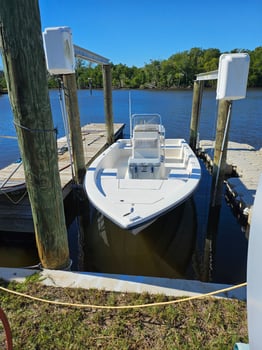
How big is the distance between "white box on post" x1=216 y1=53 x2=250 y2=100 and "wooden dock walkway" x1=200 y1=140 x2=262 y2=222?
1.97 meters

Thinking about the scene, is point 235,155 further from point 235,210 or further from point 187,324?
point 187,324

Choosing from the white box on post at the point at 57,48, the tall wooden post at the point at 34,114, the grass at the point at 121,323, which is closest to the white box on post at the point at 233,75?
the white box on post at the point at 57,48

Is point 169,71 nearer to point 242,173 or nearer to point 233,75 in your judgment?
point 242,173

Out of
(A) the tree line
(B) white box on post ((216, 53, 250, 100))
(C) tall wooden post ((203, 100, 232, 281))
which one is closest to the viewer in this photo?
(B) white box on post ((216, 53, 250, 100))

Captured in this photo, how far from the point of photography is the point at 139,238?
12.5ft

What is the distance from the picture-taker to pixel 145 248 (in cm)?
372

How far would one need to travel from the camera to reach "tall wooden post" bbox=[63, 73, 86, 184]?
15.1 feet

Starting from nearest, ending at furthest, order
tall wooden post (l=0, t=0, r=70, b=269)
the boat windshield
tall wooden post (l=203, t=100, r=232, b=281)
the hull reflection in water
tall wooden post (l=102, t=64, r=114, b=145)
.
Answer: tall wooden post (l=0, t=0, r=70, b=269) → the hull reflection in water → tall wooden post (l=203, t=100, r=232, b=281) → the boat windshield → tall wooden post (l=102, t=64, r=114, b=145)

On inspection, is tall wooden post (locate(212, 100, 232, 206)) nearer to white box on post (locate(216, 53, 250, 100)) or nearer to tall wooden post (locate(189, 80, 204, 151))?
white box on post (locate(216, 53, 250, 100))

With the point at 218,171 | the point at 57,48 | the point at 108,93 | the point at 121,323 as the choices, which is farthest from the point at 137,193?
the point at 108,93

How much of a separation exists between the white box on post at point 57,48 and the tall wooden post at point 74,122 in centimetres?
91

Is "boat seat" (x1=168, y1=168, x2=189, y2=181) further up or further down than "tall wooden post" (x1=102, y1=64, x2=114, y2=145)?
further down

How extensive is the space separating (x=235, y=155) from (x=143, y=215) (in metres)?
5.55

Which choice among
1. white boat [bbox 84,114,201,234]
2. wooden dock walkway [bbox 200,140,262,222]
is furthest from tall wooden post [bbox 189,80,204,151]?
white boat [bbox 84,114,201,234]
